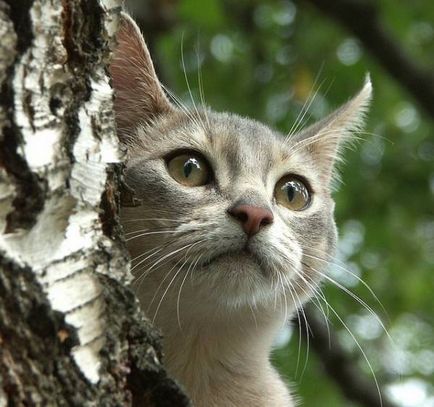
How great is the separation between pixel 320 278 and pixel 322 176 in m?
0.72

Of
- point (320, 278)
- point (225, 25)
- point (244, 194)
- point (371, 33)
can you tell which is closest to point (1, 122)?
point (244, 194)

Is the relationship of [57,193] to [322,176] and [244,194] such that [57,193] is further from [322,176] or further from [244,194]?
[322,176]

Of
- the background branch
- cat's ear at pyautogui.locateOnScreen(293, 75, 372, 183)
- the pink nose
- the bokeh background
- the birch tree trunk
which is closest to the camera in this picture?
the birch tree trunk

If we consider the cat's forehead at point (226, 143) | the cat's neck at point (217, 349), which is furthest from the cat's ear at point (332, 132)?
the cat's neck at point (217, 349)

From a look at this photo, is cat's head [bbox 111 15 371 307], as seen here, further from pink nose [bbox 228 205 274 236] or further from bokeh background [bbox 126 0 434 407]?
bokeh background [bbox 126 0 434 407]

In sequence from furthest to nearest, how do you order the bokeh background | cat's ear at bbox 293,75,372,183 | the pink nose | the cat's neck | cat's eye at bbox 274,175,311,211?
the bokeh background < cat's ear at bbox 293,75,372,183 < cat's eye at bbox 274,175,311,211 < the cat's neck < the pink nose

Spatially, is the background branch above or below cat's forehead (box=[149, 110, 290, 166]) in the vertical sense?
above

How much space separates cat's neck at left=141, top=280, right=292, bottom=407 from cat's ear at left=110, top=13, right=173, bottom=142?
3.08 ft

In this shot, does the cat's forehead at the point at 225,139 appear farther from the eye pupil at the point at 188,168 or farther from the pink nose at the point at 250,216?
the pink nose at the point at 250,216

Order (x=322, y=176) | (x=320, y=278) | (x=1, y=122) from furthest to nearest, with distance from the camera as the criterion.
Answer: (x=322, y=176) → (x=320, y=278) → (x=1, y=122)

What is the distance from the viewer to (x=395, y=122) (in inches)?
316

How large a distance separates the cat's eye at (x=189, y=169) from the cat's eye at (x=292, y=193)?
0.40 metres

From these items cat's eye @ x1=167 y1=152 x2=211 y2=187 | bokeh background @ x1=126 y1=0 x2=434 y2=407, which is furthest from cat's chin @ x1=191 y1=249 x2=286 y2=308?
bokeh background @ x1=126 y1=0 x2=434 y2=407

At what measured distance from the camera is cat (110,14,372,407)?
3.27m
